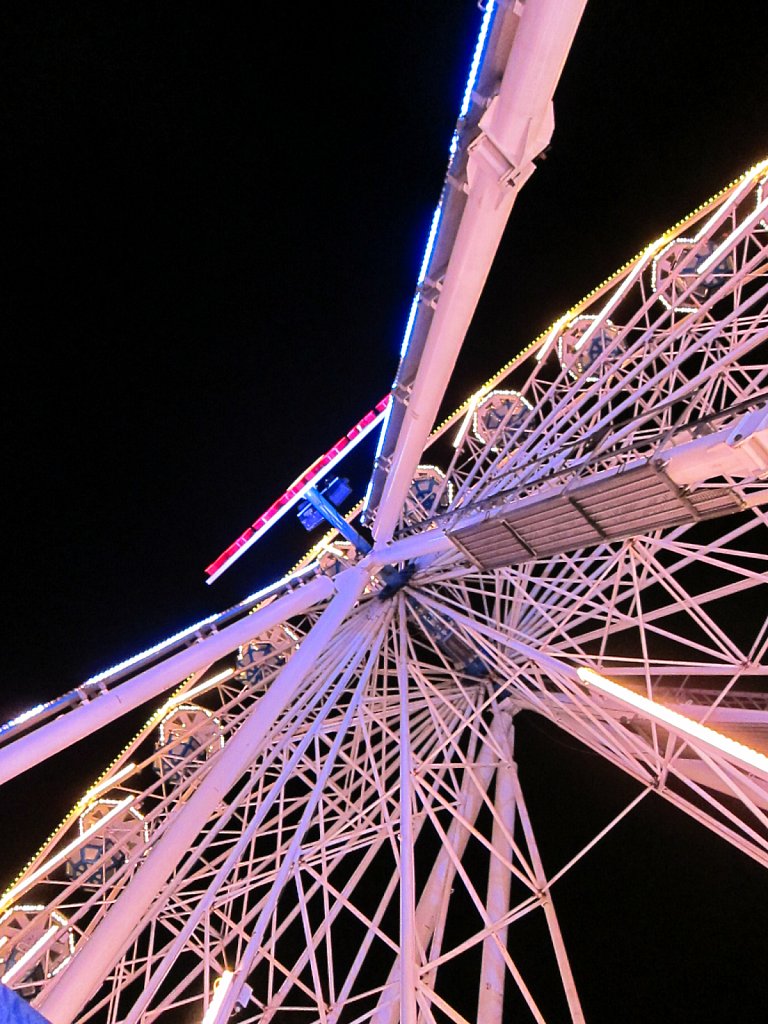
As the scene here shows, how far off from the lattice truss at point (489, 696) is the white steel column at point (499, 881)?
0.05m

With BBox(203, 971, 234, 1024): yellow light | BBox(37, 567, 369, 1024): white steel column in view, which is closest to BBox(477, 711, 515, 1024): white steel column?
BBox(203, 971, 234, 1024): yellow light

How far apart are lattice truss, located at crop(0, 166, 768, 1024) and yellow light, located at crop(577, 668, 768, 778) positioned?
34mm

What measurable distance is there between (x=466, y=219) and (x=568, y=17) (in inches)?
88.1

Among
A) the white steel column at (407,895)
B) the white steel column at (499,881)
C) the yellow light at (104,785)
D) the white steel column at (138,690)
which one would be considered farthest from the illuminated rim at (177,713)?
the white steel column at (407,895)

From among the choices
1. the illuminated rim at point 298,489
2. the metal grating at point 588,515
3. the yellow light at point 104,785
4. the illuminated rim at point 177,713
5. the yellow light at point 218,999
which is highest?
the illuminated rim at point 298,489

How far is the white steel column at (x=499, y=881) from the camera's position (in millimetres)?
10578

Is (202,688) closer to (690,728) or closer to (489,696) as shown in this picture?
(489,696)

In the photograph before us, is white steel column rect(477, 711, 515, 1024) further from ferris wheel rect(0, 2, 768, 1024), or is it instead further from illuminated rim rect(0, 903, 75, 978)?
illuminated rim rect(0, 903, 75, 978)

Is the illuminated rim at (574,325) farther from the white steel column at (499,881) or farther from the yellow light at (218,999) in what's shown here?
the yellow light at (218,999)

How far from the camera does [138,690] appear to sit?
984 centimetres

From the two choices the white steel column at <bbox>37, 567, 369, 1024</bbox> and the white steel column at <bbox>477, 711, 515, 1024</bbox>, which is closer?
the white steel column at <bbox>37, 567, 369, 1024</bbox>

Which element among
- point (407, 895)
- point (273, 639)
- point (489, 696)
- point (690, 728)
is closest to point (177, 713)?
point (273, 639)

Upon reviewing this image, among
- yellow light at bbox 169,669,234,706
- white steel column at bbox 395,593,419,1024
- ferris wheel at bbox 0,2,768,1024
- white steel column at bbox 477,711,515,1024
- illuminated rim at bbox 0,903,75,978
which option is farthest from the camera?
yellow light at bbox 169,669,234,706

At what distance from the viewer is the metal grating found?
7.59 metres
